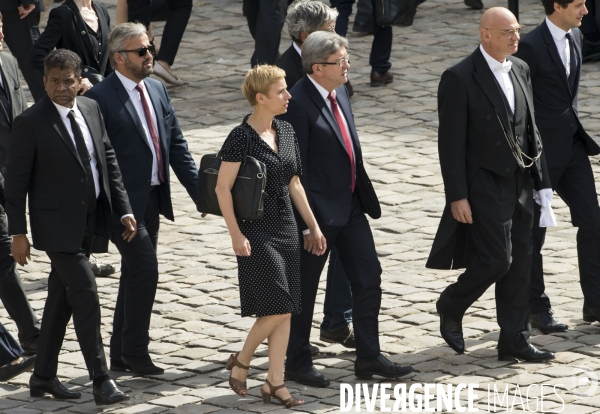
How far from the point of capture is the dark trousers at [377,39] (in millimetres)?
14008

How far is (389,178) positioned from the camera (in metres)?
11.7

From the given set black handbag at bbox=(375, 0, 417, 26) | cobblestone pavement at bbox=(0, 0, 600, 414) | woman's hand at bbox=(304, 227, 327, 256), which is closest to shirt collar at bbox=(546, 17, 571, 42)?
cobblestone pavement at bbox=(0, 0, 600, 414)

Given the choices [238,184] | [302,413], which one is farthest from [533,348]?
[238,184]

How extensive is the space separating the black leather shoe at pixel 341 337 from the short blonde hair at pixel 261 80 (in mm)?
1825

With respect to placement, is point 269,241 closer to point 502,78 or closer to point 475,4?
point 502,78

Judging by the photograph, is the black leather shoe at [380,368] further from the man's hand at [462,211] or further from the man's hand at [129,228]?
the man's hand at [129,228]

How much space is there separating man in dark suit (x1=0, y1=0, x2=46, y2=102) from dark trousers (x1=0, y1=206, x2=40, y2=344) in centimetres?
364

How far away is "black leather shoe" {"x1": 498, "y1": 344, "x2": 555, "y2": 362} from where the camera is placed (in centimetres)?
782

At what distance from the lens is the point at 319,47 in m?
7.59

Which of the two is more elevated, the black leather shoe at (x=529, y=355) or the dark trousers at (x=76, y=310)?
the dark trousers at (x=76, y=310)

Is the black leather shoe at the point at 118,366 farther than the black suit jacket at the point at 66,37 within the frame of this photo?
No

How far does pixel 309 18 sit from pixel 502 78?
1.29 meters

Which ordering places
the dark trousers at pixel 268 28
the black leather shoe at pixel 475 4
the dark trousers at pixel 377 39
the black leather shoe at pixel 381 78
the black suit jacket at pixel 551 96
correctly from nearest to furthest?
the black suit jacket at pixel 551 96, the dark trousers at pixel 268 28, the dark trousers at pixel 377 39, the black leather shoe at pixel 381 78, the black leather shoe at pixel 475 4

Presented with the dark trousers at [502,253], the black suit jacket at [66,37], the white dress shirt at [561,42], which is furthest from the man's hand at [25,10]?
the dark trousers at [502,253]
